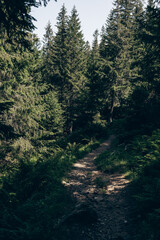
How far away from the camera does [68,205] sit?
6.15 meters

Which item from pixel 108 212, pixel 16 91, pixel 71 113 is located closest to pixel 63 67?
pixel 71 113

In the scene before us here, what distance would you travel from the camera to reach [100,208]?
6035 millimetres

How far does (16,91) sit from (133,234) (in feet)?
38.0

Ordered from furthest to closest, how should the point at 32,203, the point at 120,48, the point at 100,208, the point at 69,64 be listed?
the point at 69,64 < the point at 120,48 < the point at 100,208 < the point at 32,203

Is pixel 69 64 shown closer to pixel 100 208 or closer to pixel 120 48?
pixel 120 48

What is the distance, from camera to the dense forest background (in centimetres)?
504

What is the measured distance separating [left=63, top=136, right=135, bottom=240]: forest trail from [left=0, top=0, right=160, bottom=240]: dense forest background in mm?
504

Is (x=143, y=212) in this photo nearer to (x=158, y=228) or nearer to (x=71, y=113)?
(x=158, y=228)

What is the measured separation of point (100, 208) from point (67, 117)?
20.9 meters

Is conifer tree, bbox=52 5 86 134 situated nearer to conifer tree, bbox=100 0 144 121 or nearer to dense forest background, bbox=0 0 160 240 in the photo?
dense forest background, bbox=0 0 160 240

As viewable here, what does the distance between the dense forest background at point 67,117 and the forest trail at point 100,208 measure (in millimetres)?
504

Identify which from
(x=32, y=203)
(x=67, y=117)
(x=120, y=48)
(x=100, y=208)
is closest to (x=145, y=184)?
(x=100, y=208)

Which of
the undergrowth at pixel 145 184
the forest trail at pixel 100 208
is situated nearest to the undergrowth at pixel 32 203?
the forest trail at pixel 100 208

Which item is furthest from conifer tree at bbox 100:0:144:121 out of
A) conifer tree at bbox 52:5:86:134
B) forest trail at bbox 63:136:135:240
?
forest trail at bbox 63:136:135:240
